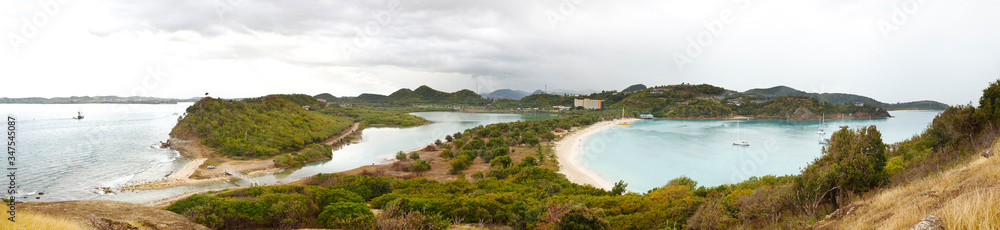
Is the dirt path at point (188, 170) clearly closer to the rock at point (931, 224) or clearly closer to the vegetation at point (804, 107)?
the rock at point (931, 224)

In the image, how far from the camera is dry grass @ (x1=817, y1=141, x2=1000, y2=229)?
3.27 m

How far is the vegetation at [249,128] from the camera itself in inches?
1526

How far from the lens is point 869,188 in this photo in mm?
9188

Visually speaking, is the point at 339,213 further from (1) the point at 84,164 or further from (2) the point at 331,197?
(1) the point at 84,164

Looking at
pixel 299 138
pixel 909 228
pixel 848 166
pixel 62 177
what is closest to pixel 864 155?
pixel 848 166

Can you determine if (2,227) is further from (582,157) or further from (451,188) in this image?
(582,157)

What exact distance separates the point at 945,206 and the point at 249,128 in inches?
2082

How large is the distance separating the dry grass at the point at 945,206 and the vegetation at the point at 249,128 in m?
43.2

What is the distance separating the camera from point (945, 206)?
13.4 feet

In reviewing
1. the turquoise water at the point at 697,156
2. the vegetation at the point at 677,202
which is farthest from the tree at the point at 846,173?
the turquoise water at the point at 697,156

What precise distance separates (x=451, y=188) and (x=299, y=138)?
35562 mm

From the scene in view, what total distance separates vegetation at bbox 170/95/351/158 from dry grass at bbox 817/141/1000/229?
43219 millimetres

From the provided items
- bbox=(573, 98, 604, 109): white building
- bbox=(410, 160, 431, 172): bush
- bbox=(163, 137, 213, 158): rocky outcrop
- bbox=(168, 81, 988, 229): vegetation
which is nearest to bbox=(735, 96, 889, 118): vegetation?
bbox=(573, 98, 604, 109): white building

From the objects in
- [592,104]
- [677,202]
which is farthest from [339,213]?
[592,104]
